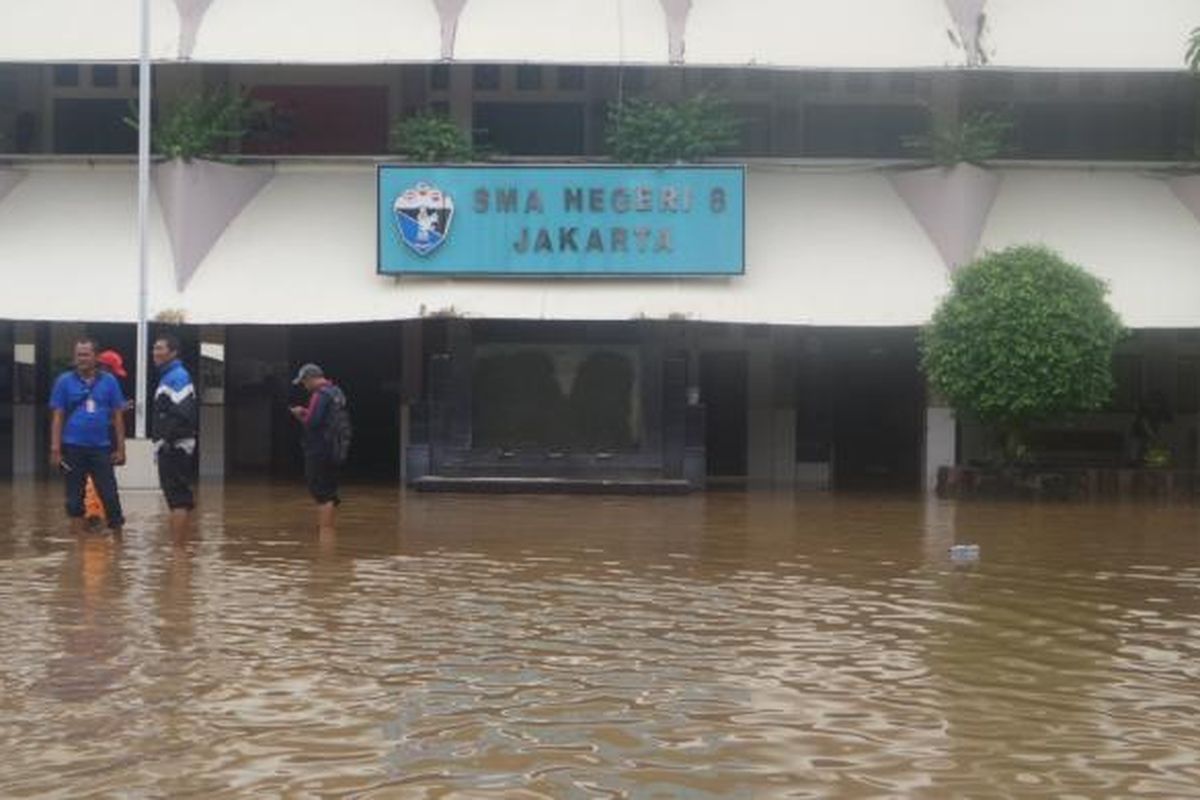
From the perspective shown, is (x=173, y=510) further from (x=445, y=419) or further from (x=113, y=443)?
(x=445, y=419)

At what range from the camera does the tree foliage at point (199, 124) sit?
2266 centimetres

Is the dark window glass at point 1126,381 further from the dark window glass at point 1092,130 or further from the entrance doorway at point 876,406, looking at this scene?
the dark window glass at point 1092,130

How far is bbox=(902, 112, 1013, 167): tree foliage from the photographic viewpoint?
2253 centimetres

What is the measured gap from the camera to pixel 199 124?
22.8 m

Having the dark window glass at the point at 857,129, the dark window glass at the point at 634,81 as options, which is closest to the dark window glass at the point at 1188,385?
the dark window glass at the point at 857,129

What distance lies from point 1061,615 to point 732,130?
14.3 meters

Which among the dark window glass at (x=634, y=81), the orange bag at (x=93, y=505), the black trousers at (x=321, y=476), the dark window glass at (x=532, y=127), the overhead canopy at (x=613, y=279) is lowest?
the orange bag at (x=93, y=505)

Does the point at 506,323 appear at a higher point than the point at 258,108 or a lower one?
lower

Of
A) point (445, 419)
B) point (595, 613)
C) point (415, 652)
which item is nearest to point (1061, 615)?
point (595, 613)

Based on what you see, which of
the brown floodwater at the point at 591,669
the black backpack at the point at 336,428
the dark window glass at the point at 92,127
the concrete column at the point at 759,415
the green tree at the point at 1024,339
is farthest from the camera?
the concrete column at the point at 759,415

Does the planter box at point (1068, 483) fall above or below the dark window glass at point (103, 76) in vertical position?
below

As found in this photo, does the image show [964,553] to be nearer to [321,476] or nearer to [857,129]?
[321,476]

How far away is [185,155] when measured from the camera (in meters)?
22.7

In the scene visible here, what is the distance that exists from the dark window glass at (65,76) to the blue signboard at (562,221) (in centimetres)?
571
